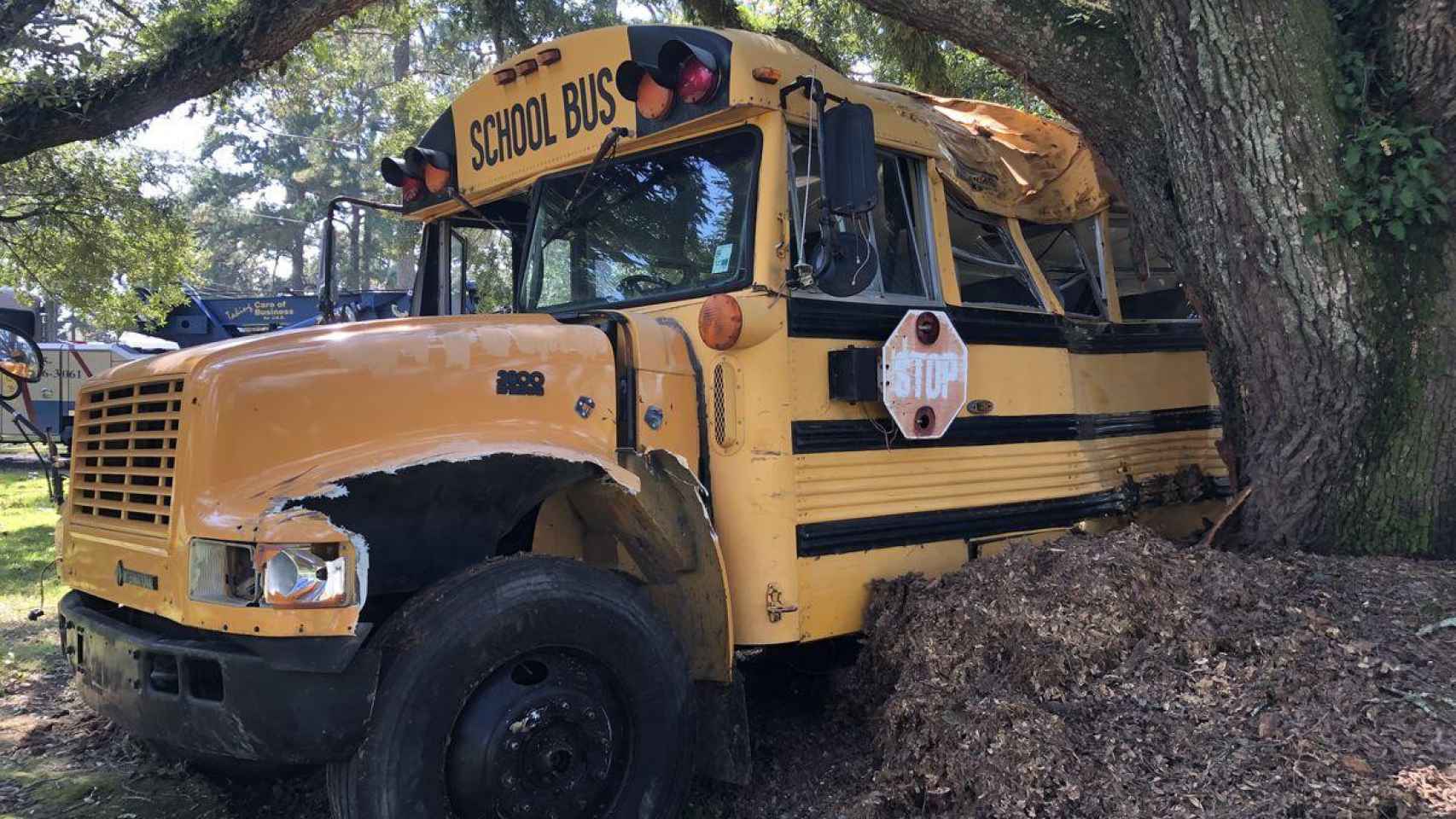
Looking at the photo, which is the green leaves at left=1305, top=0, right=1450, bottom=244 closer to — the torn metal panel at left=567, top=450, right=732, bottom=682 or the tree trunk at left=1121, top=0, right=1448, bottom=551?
the tree trunk at left=1121, top=0, right=1448, bottom=551

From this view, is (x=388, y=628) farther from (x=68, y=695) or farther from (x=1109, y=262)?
(x=1109, y=262)

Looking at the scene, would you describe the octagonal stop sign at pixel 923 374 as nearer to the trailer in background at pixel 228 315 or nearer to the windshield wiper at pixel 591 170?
the windshield wiper at pixel 591 170

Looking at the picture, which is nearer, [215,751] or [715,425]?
[215,751]

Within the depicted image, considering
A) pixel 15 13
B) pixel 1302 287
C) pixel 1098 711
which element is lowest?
pixel 1098 711

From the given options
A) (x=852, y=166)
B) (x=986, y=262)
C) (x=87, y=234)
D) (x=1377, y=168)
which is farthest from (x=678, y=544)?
(x=87, y=234)

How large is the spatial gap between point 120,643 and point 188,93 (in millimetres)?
5938

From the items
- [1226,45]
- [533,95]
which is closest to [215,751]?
[533,95]

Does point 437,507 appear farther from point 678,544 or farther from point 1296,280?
point 1296,280

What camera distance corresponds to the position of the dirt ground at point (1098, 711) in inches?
110

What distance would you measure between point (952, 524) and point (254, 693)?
260cm

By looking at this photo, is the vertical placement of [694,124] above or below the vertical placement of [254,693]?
above

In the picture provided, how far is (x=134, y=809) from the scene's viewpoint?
3.65 m

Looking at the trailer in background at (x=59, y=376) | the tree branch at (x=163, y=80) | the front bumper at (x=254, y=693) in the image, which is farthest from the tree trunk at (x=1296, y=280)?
the trailer in background at (x=59, y=376)

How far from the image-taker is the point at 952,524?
4047mm
